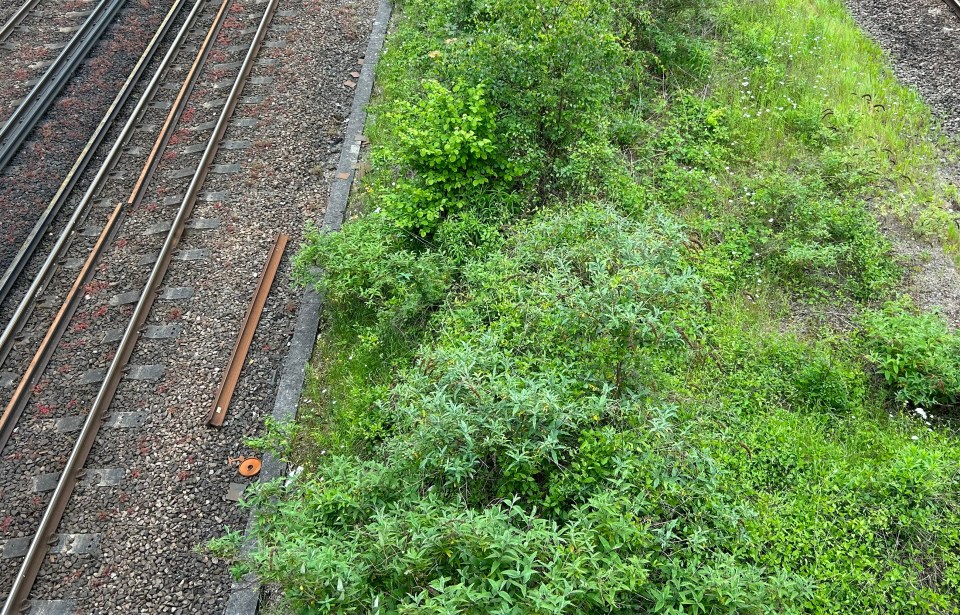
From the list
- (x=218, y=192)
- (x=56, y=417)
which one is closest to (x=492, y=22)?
(x=218, y=192)

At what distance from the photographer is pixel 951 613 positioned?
5121 millimetres

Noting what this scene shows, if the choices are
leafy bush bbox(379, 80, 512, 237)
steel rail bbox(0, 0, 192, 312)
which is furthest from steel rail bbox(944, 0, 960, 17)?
steel rail bbox(0, 0, 192, 312)

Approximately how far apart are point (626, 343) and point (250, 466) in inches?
169

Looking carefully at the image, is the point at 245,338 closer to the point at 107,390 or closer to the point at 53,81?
the point at 107,390

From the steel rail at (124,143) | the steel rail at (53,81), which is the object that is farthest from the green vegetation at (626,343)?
the steel rail at (53,81)

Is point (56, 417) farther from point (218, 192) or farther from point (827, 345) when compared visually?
point (827, 345)

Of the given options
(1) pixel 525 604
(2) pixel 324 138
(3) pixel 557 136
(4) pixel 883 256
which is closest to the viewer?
(1) pixel 525 604

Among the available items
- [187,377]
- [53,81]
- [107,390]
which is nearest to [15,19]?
[53,81]

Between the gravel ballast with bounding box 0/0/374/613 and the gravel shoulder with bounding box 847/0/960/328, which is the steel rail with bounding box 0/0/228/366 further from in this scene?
the gravel shoulder with bounding box 847/0/960/328

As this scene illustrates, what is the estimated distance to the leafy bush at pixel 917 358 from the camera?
6504 mm

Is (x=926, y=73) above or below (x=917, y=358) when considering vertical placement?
above

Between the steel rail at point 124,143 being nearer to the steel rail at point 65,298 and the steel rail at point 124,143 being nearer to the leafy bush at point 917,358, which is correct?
the steel rail at point 65,298

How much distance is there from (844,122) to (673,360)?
5649mm

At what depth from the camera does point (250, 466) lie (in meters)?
7.12
